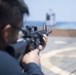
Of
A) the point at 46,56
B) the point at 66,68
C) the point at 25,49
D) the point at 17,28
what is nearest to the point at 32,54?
the point at 25,49

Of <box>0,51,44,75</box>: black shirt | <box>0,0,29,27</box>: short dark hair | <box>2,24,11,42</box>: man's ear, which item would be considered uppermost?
<box>0,0,29,27</box>: short dark hair

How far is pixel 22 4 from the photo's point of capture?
38.9 inches

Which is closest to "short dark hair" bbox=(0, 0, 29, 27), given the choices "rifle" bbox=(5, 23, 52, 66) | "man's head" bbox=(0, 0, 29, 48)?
"man's head" bbox=(0, 0, 29, 48)

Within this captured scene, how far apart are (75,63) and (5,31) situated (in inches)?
185

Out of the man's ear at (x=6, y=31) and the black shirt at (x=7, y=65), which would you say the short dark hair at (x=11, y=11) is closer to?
the man's ear at (x=6, y=31)

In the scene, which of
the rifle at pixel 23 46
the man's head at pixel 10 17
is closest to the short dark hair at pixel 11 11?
the man's head at pixel 10 17

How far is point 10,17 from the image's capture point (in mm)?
963

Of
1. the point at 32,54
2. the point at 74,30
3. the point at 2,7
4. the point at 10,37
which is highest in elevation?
the point at 2,7

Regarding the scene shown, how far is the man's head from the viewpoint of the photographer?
0.95m

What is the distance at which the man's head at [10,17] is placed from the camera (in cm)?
95

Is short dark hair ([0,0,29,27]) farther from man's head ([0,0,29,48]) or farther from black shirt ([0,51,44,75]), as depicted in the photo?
black shirt ([0,51,44,75])

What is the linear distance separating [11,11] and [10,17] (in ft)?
0.08

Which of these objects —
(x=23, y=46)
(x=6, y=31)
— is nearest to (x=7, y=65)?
(x=6, y=31)

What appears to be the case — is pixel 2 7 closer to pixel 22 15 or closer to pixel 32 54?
pixel 22 15
